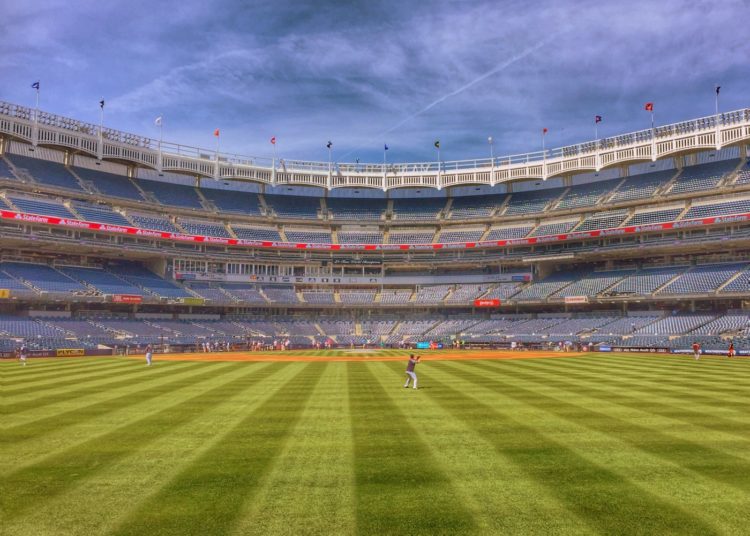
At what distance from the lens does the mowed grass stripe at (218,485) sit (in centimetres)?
787

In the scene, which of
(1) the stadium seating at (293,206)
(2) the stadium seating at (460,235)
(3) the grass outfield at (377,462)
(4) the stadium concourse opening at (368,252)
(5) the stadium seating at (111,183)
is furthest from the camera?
(1) the stadium seating at (293,206)

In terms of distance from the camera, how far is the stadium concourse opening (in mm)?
57562

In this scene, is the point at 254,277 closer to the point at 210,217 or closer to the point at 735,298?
the point at 210,217

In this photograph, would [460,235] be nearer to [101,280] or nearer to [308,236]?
[308,236]

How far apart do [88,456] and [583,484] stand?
34.4 ft

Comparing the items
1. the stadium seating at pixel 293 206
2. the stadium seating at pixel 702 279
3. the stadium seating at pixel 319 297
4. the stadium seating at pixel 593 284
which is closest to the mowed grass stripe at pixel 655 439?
the stadium seating at pixel 702 279

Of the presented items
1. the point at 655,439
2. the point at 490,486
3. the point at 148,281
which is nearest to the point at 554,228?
the point at 148,281

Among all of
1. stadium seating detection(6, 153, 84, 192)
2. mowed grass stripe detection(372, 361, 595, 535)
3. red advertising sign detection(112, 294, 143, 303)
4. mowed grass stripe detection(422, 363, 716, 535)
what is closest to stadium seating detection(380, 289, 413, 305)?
red advertising sign detection(112, 294, 143, 303)

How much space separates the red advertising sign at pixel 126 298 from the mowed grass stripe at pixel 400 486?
54.3 m

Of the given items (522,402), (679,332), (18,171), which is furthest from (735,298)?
(18,171)

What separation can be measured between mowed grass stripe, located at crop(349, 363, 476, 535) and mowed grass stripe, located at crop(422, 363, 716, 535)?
1.85 metres

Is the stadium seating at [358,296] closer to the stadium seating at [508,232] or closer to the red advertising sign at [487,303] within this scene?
the red advertising sign at [487,303]

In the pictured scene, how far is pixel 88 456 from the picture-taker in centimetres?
1157

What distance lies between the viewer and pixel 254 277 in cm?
7762
